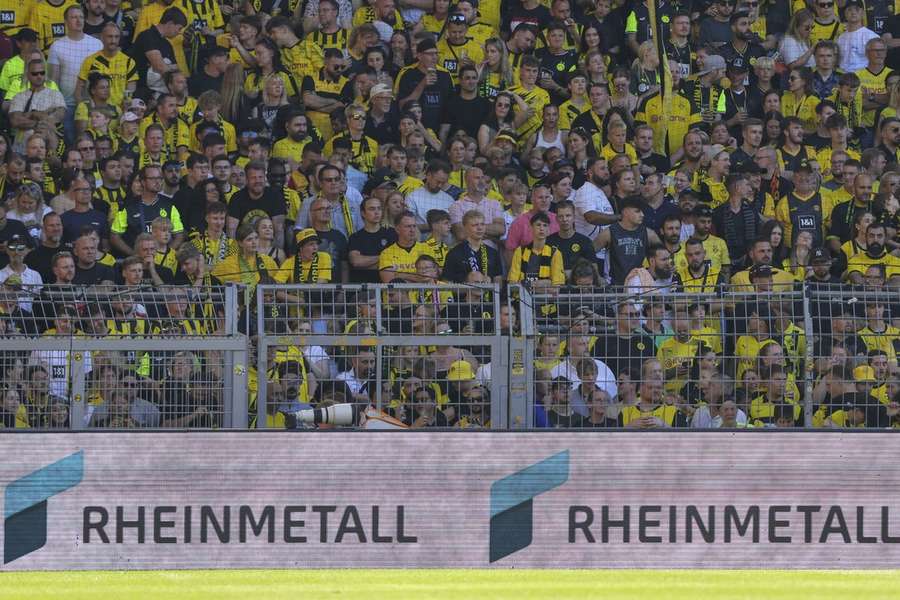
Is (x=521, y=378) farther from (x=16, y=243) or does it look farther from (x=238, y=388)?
(x=16, y=243)

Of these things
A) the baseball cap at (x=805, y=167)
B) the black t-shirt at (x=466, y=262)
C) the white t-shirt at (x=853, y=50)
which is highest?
the white t-shirt at (x=853, y=50)

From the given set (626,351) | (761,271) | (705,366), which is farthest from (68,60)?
(705,366)

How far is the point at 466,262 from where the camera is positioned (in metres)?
14.5

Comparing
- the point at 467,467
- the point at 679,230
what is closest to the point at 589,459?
the point at 467,467

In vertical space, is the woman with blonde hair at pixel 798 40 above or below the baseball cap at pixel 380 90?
above

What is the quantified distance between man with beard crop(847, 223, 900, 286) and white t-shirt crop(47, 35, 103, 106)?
24.8 feet

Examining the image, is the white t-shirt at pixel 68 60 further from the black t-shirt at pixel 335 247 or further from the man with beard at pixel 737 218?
the man with beard at pixel 737 218

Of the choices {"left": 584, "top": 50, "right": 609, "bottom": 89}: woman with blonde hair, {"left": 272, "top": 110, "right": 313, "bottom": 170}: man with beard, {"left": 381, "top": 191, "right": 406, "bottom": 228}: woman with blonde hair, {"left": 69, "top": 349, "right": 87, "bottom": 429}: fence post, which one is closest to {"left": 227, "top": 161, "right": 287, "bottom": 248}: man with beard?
{"left": 272, "top": 110, "right": 313, "bottom": 170}: man with beard

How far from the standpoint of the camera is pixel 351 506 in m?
9.66

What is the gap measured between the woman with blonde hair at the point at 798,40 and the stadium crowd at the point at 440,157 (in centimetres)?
3

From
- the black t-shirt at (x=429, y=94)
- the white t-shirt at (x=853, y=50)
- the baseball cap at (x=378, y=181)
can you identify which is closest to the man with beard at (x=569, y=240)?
the baseball cap at (x=378, y=181)

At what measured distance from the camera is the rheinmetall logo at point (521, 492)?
380 inches

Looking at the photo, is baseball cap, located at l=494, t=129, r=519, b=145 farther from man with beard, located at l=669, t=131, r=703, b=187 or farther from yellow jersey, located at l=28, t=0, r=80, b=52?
yellow jersey, located at l=28, t=0, r=80, b=52

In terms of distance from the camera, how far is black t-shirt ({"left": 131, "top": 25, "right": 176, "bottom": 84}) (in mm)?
16375
